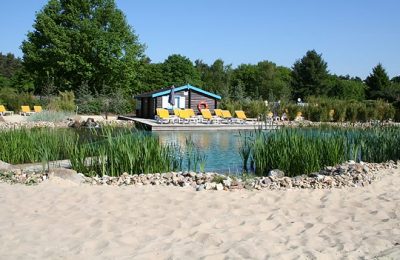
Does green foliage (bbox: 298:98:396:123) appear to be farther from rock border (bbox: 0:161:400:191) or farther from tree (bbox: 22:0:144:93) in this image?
rock border (bbox: 0:161:400:191)

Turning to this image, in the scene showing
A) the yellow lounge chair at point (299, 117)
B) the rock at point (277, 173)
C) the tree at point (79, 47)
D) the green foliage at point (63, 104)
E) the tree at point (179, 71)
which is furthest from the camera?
the tree at point (179, 71)

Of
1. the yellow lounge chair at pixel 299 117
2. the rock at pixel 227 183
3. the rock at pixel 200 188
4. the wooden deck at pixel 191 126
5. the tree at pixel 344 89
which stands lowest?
the rock at pixel 200 188

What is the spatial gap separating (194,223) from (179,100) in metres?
21.7

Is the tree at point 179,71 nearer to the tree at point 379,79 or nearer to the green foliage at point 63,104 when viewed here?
the tree at point 379,79

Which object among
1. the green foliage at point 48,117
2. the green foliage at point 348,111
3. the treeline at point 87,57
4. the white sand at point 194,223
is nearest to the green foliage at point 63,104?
the treeline at point 87,57

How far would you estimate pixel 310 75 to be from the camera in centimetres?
5169

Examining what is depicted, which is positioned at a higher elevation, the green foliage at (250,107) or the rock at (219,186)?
the green foliage at (250,107)

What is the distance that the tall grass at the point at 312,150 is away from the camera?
7441 millimetres

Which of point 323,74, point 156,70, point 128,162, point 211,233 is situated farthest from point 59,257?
point 323,74

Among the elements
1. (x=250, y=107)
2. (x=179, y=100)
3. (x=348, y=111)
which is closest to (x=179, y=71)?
(x=179, y=100)

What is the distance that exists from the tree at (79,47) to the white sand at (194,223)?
97.4ft

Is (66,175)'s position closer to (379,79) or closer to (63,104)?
(63,104)

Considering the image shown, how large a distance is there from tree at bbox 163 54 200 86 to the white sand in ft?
145

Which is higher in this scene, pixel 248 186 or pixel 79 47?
pixel 79 47
